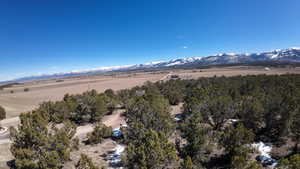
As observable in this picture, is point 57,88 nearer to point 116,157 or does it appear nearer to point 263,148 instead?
point 116,157

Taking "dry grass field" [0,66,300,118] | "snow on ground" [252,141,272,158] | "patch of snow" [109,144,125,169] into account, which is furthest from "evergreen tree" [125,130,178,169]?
"dry grass field" [0,66,300,118]

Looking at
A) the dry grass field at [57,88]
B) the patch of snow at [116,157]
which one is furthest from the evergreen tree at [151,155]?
the dry grass field at [57,88]

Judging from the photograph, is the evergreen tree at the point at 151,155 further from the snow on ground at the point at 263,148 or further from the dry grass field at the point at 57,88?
the dry grass field at the point at 57,88

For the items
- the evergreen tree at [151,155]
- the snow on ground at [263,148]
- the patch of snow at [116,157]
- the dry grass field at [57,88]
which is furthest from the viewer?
the dry grass field at [57,88]

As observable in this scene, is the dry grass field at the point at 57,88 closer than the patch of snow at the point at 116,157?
No

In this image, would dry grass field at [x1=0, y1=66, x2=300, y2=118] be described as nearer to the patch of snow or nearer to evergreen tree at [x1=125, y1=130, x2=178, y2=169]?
the patch of snow

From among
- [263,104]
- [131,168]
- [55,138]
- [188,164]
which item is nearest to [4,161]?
[55,138]

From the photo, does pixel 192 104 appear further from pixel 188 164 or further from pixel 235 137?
pixel 188 164

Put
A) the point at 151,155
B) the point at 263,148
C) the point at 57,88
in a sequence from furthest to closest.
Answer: the point at 57,88 < the point at 263,148 < the point at 151,155

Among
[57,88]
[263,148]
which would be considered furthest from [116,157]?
[57,88]

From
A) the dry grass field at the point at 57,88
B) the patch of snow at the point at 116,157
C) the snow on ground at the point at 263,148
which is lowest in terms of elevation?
the snow on ground at the point at 263,148

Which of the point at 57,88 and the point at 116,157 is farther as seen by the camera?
the point at 57,88
